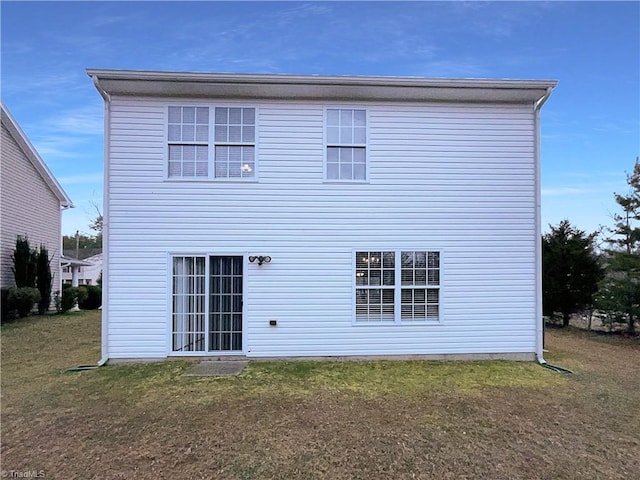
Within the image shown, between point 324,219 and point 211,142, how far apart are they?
8.89 ft

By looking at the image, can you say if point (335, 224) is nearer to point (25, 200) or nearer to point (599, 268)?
point (599, 268)

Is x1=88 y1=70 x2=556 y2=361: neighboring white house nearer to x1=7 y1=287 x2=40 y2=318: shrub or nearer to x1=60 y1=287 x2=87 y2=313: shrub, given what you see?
x1=7 y1=287 x2=40 y2=318: shrub

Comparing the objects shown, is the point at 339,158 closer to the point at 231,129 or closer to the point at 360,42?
the point at 231,129

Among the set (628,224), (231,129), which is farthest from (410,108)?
(628,224)

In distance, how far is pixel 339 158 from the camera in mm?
7309

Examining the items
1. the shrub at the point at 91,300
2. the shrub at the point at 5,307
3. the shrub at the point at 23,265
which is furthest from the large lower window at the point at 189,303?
the shrub at the point at 91,300

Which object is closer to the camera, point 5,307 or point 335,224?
point 335,224

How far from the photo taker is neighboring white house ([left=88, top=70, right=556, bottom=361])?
6934mm

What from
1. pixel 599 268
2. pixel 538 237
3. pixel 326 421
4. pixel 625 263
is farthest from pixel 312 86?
pixel 599 268

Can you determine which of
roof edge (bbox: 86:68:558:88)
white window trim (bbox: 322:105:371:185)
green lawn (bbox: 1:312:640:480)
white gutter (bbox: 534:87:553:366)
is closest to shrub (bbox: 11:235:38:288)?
green lawn (bbox: 1:312:640:480)

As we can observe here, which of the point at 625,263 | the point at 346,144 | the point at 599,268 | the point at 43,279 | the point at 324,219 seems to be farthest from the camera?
the point at 43,279

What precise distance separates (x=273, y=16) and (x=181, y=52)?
3016 millimetres

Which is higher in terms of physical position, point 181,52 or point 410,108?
point 181,52

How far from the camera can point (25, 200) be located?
15.0 m
